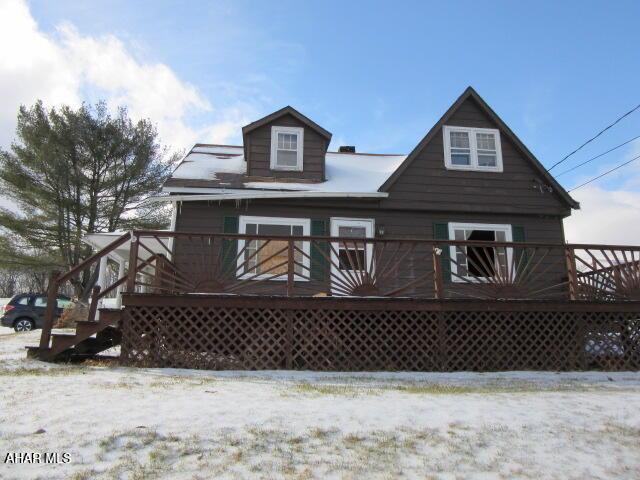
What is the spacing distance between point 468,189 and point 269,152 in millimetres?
4819

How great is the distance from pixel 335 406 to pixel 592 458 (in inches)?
80.7

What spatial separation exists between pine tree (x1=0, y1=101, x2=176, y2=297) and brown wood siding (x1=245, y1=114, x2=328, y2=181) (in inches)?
539

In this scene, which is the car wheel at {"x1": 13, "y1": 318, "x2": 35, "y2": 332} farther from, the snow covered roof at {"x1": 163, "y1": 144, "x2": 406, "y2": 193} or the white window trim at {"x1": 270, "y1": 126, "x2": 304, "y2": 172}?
the white window trim at {"x1": 270, "y1": 126, "x2": 304, "y2": 172}

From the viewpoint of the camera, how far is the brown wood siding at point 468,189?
10.5m

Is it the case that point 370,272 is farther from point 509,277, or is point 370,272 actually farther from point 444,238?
point 444,238

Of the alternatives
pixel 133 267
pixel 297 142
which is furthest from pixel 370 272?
pixel 297 142

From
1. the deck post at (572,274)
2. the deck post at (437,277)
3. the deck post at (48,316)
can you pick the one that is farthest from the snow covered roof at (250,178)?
the deck post at (572,274)

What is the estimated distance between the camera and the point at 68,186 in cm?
2270

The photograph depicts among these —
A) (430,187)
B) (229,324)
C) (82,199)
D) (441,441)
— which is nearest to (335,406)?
(441,441)

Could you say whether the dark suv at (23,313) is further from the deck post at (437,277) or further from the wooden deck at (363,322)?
the deck post at (437,277)

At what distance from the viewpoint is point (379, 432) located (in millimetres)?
3488

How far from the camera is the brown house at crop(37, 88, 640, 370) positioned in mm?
6980

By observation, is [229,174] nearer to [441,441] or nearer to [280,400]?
[280,400]

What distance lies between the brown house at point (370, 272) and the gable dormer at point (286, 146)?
0.11ft
